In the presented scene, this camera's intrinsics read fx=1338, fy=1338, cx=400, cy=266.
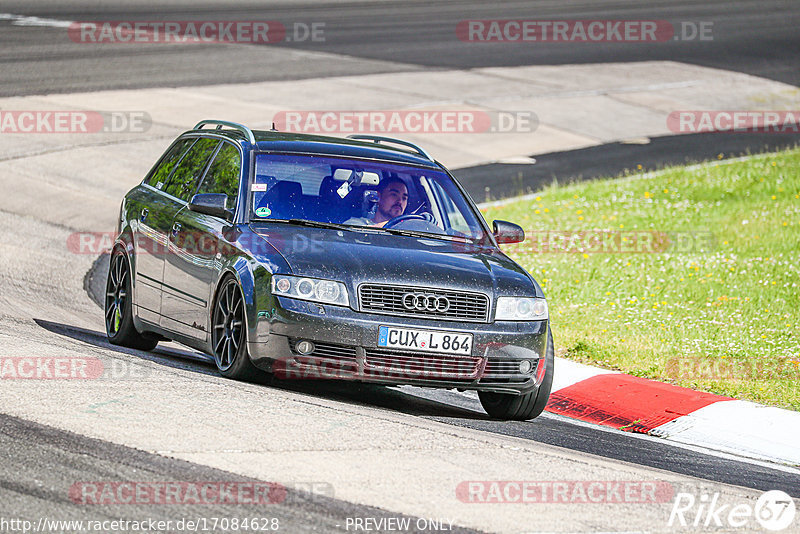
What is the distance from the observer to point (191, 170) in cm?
1006

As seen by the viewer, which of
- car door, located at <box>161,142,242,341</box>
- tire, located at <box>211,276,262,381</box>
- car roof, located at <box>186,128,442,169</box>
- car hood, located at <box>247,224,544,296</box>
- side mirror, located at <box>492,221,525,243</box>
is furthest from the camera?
side mirror, located at <box>492,221,525,243</box>

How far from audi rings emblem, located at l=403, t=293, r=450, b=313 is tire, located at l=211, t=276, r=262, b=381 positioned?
3.36 feet

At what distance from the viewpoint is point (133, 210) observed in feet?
34.1

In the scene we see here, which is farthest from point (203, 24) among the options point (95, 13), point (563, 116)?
point (563, 116)

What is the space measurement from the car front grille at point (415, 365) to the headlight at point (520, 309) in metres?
0.35

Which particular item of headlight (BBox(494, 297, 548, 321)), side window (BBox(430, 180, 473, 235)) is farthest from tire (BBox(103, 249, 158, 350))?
headlight (BBox(494, 297, 548, 321))

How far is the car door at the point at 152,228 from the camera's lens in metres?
9.67

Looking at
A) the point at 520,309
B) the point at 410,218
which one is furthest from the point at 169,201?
the point at 520,309

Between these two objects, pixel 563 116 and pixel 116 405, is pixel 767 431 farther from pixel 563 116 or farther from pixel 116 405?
pixel 563 116

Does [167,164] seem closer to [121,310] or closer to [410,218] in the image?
[121,310]

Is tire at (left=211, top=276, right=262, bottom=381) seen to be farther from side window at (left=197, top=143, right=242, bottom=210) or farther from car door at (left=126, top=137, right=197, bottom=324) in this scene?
car door at (left=126, top=137, right=197, bottom=324)

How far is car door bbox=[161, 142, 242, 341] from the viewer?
8.87m

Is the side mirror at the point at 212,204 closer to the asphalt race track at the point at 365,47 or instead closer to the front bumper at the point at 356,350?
the front bumper at the point at 356,350

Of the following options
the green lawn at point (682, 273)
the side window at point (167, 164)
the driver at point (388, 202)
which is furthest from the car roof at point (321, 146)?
the green lawn at point (682, 273)
